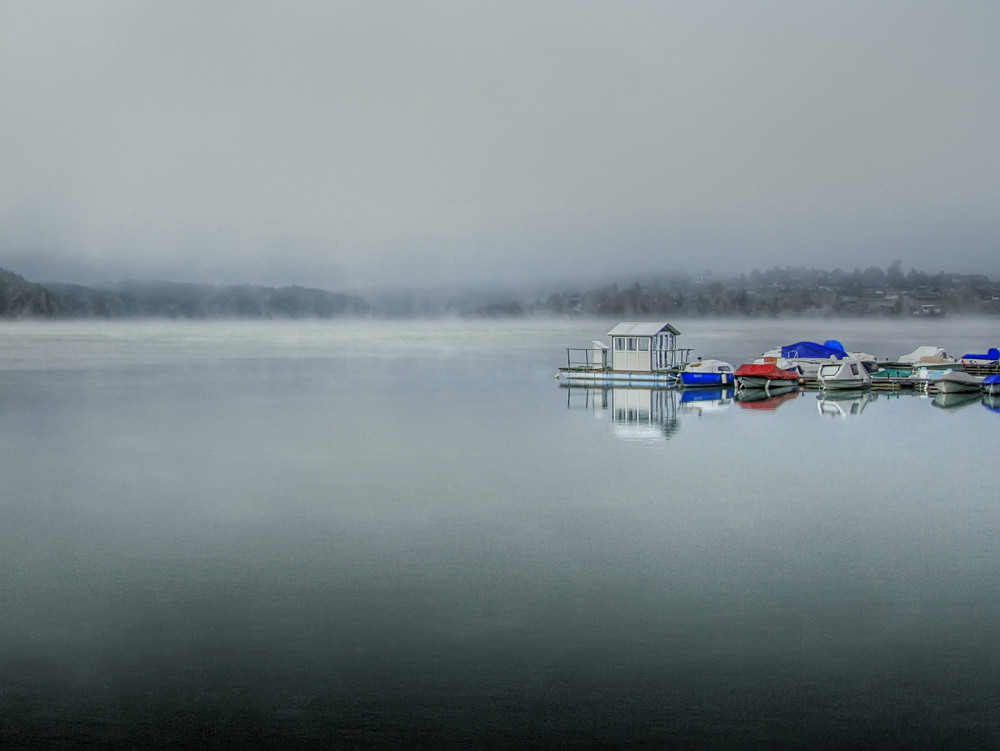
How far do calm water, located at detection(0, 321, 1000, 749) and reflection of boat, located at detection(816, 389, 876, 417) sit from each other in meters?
10.4

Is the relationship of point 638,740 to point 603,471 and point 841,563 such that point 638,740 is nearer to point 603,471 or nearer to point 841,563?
point 841,563

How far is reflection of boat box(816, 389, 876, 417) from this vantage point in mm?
40531

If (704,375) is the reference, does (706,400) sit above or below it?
below

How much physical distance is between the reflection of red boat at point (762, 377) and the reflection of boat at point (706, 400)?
3.11 feet

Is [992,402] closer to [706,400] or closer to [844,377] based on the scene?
[844,377]

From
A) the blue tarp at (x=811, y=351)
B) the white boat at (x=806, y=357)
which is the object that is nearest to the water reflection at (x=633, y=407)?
the white boat at (x=806, y=357)

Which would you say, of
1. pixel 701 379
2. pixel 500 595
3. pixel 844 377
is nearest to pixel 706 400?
pixel 701 379

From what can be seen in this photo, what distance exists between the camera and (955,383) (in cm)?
4772

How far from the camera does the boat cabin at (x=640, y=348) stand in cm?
5253

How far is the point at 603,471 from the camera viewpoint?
24.9 m

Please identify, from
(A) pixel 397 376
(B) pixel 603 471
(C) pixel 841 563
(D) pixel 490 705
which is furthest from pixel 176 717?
(A) pixel 397 376

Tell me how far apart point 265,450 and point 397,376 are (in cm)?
3879

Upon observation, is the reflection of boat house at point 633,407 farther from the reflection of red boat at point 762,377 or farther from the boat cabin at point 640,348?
the reflection of red boat at point 762,377

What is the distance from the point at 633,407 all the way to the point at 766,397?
8.86 meters
